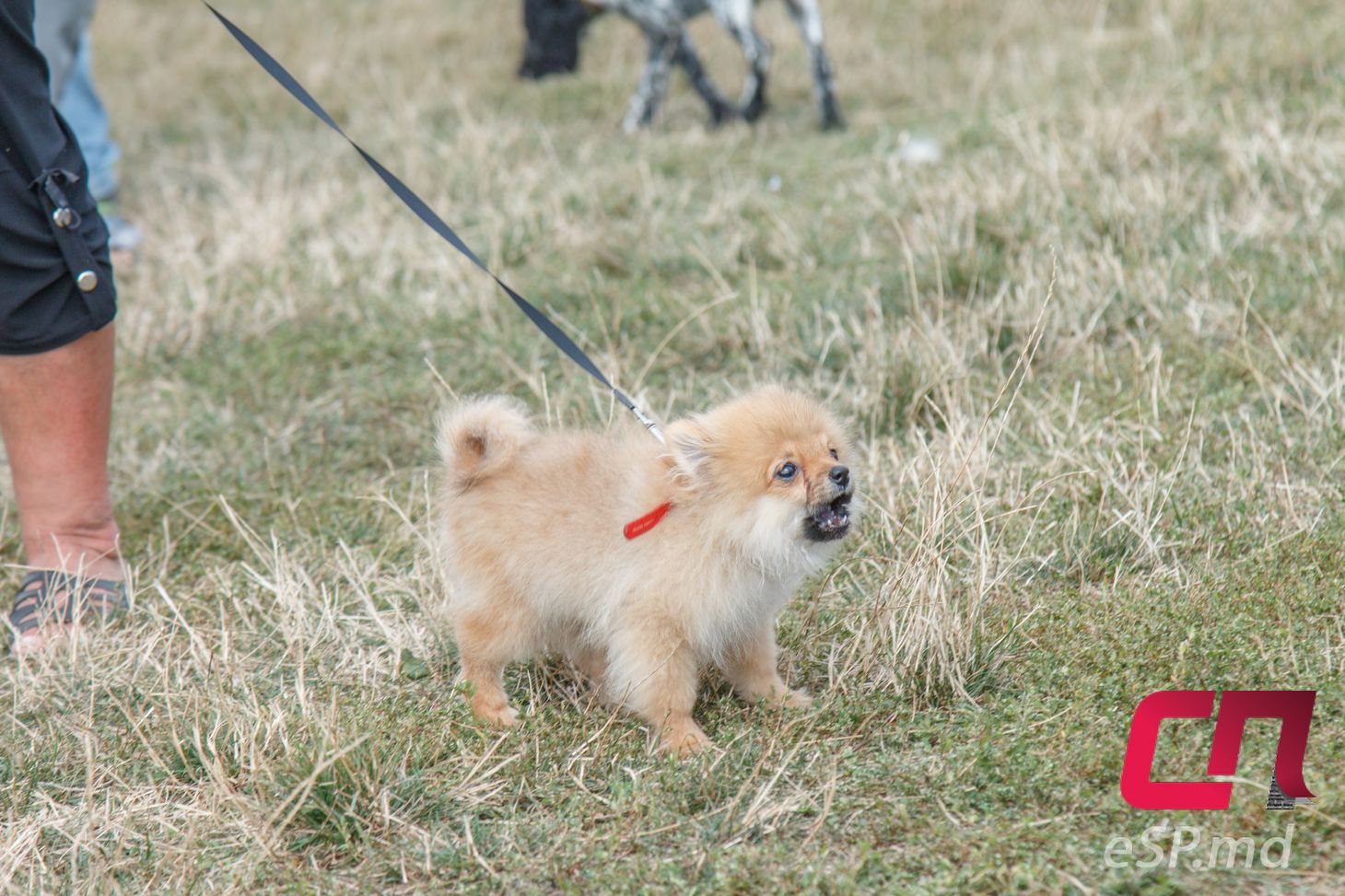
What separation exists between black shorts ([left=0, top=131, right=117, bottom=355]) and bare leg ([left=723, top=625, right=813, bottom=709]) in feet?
6.74

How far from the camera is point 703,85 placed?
9117 millimetres

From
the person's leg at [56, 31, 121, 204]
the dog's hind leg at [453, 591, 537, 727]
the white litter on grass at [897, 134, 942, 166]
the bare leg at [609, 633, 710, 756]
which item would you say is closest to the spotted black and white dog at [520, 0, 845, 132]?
the white litter on grass at [897, 134, 942, 166]

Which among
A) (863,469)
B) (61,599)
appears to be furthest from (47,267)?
(863,469)

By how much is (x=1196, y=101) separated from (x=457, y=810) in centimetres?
563

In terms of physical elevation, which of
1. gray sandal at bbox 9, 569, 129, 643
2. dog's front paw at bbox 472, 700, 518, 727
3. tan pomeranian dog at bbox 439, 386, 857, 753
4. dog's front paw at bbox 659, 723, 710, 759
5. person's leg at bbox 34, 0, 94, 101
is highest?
person's leg at bbox 34, 0, 94, 101

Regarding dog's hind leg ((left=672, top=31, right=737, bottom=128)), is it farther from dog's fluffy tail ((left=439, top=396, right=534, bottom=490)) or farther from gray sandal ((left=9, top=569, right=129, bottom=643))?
dog's fluffy tail ((left=439, top=396, right=534, bottom=490))

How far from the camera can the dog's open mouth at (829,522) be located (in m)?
3.03

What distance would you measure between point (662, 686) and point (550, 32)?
8.12 m

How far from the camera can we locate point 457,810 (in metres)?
2.94

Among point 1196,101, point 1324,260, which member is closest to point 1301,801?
point 1324,260

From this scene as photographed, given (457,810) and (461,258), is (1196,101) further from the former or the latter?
(457,810)
